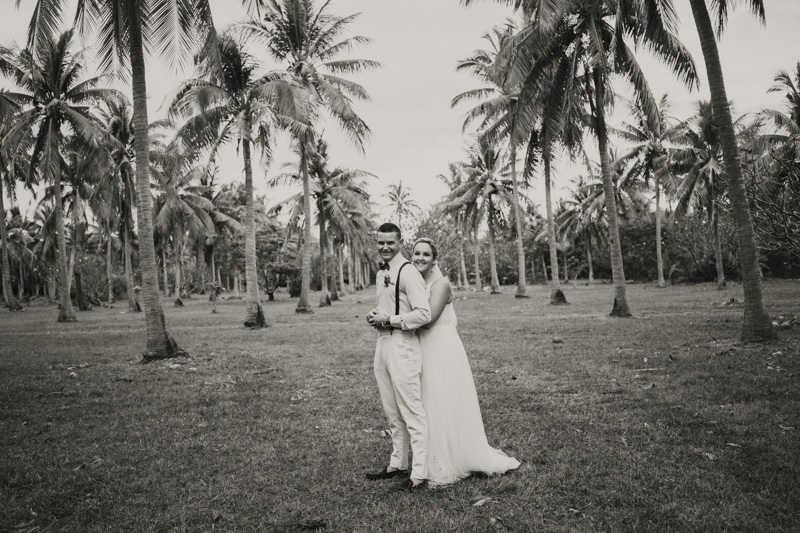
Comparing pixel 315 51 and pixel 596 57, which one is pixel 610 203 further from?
pixel 315 51

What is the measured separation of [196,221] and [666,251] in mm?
37647

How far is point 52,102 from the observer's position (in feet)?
67.5

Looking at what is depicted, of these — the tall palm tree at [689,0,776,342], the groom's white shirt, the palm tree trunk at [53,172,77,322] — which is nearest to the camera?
the groom's white shirt

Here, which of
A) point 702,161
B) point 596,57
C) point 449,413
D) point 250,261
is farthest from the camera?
point 702,161

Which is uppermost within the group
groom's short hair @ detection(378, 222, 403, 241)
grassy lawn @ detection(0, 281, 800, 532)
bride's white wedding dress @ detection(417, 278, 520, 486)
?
groom's short hair @ detection(378, 222, 403, 241)

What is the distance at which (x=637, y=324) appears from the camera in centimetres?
1360

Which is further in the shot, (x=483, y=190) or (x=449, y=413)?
(x=483, y=190)

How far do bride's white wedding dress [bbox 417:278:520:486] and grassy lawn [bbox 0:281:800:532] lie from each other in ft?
0.66

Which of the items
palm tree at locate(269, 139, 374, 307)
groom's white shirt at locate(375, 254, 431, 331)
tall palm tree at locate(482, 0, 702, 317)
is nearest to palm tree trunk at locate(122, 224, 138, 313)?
palm tree at locate(269, 139, 374, 307)

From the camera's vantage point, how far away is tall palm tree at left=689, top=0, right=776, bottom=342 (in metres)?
9.21

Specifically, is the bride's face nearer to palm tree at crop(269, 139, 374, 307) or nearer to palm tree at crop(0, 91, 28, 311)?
palm tree at crop(0, 91, 28, 311)

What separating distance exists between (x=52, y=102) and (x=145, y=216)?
1445 centimetres

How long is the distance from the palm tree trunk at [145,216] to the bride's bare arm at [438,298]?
8525 mm

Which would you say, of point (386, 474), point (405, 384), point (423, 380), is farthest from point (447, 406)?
point (386, 474)
